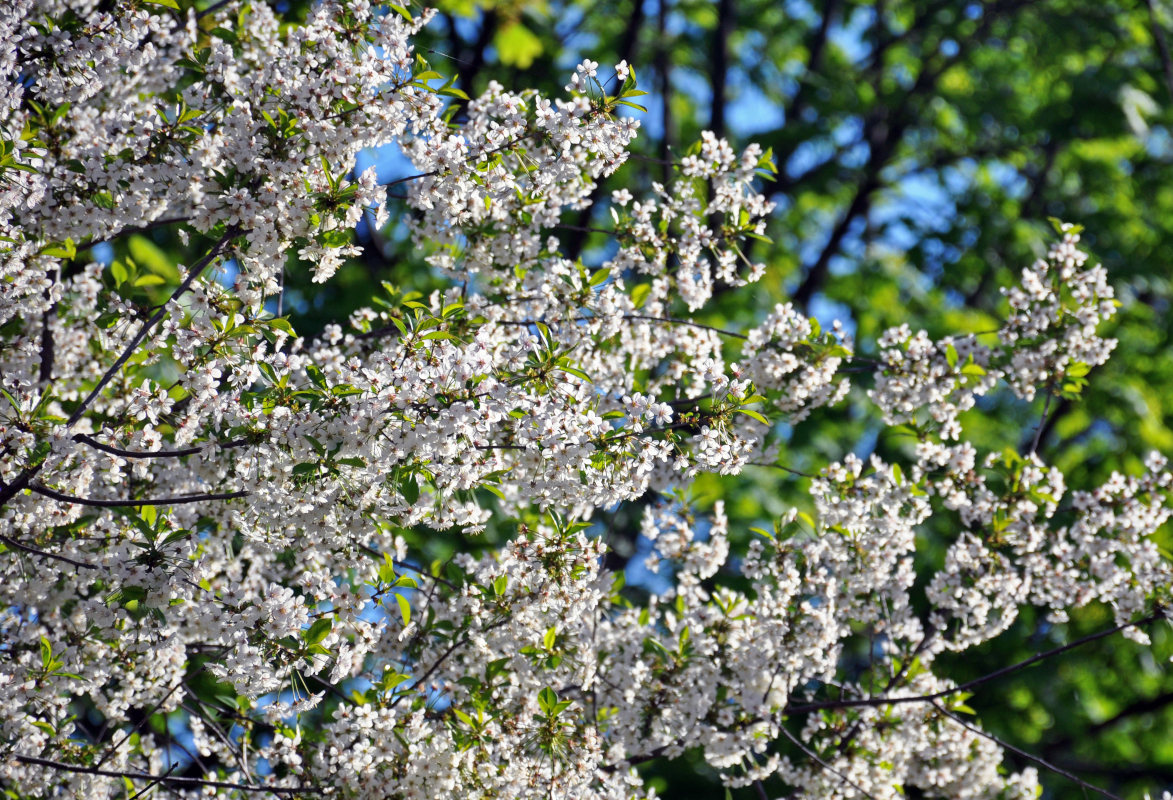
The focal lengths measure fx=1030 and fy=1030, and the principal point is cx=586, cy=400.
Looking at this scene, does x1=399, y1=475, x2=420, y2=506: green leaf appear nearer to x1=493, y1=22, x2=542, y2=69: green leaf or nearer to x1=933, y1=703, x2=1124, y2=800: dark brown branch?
x1=933, y1=703, x2=1124, y2=800: dark brown branch

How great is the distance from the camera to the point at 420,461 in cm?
329

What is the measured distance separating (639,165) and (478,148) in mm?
5810

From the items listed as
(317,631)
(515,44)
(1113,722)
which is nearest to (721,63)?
(515,44)

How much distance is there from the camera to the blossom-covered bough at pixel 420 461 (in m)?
3.40

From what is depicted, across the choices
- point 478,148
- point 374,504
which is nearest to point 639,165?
point 478,148

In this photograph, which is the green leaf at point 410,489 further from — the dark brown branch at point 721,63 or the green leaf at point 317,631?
the dark brown branch at point 721,63

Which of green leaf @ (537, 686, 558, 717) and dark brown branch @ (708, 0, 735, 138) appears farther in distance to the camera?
dark brown branch @ (708, 0, 735, 138)

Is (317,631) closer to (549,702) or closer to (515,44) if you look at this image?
(549,702)

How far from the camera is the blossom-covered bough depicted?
3404mm

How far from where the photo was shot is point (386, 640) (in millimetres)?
4254

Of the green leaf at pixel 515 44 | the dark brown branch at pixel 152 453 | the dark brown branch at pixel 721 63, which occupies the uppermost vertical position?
the dark brown branch at pixel 721 63

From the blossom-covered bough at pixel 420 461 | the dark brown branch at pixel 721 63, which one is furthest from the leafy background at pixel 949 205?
the blossom-covered bough at pixel 420 461

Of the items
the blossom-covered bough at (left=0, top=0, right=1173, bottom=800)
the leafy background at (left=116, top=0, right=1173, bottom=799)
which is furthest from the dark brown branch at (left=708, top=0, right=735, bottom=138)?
the blossom-covered bough at (left=0, top=0, right=1173, bottom=800)

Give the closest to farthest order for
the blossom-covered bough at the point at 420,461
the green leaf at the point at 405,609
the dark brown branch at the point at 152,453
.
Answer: the dark brown branch at the point at 152,453
the blossom-covered bough at the point at 420,461
the green leaf at the point at 405,609
